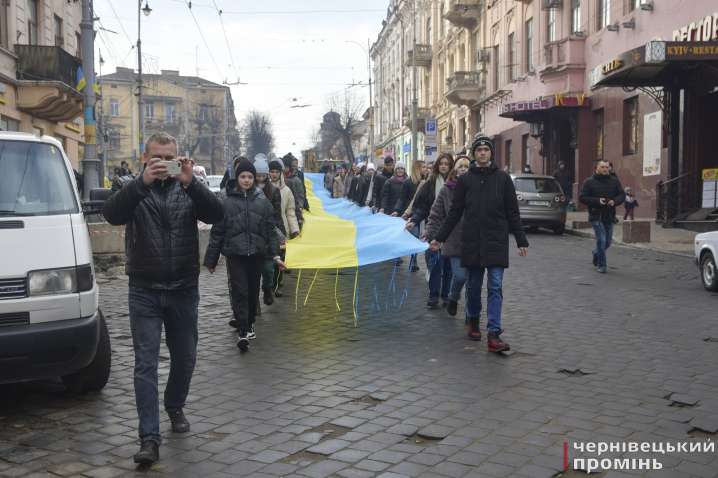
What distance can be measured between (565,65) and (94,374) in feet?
82.2

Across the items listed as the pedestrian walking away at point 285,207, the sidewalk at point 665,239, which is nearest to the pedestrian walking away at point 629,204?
the sidewalk at point 665,239

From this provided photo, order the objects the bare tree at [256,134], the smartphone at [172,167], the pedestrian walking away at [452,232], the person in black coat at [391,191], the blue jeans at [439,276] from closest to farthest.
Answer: the smartphone at [172,167] → the pedestrian walking away at [452,232] → the blue jeans at [439,276] → the person in black coat at [391,191] → the bare tree at [256,134]

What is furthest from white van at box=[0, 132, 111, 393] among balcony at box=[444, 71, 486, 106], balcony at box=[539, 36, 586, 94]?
balcony at box=[444, 71, 486, 106]

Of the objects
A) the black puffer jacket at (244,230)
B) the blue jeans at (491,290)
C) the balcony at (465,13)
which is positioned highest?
the balcony at (465,13)

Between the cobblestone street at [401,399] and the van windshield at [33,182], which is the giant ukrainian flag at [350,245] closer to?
the cobblestone street at [401,399]

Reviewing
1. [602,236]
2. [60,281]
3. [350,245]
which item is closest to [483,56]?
[602,236]

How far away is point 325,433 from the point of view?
477cm

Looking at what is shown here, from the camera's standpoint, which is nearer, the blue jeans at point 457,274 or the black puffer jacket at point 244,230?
the black puffer jacket at point 244,230

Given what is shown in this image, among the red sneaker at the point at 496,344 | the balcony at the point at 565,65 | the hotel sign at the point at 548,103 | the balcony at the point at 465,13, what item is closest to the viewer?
the red sneaker at the point at 496,344

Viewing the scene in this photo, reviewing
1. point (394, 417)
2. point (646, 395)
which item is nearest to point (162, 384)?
point (394, 417)

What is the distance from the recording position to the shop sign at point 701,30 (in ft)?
59.5

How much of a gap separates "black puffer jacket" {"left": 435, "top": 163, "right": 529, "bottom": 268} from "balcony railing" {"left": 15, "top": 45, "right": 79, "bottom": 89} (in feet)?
68.9

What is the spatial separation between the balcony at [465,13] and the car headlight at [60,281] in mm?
36572

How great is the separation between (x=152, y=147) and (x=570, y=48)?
1007 inches
